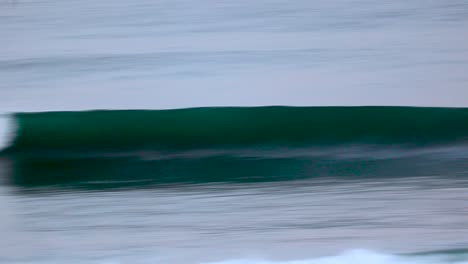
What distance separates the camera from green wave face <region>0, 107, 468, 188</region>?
205 centimetres

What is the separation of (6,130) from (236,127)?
0.81 metres

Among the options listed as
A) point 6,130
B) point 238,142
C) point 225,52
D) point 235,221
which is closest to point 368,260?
point 235,221

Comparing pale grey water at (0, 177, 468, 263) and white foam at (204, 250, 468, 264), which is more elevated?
pale grey water at (0, 177, 468, 263)

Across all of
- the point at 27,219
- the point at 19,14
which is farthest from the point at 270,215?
the point at 19,14

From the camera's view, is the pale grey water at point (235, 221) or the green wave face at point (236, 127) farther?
the green wave face at point (236, 127)

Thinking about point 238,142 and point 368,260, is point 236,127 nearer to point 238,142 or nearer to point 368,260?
point 238,142

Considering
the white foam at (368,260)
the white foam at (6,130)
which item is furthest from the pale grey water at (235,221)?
the white foam at (6,130)

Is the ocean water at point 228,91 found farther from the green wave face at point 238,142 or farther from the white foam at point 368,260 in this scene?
the white foam at point 368,260

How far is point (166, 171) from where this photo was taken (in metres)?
2.05

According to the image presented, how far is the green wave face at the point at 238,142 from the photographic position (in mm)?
2051

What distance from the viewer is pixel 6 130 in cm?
204

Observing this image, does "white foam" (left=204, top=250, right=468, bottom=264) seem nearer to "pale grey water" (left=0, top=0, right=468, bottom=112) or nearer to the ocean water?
the ocean water

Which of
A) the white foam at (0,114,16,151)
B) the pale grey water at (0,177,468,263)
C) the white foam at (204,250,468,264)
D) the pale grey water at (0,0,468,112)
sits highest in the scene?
the pale grey water at (0,0,468,112)

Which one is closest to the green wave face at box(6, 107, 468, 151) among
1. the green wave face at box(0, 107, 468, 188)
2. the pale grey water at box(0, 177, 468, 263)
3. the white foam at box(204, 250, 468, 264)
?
the green wave face at box(0, 107, 468, 188)
